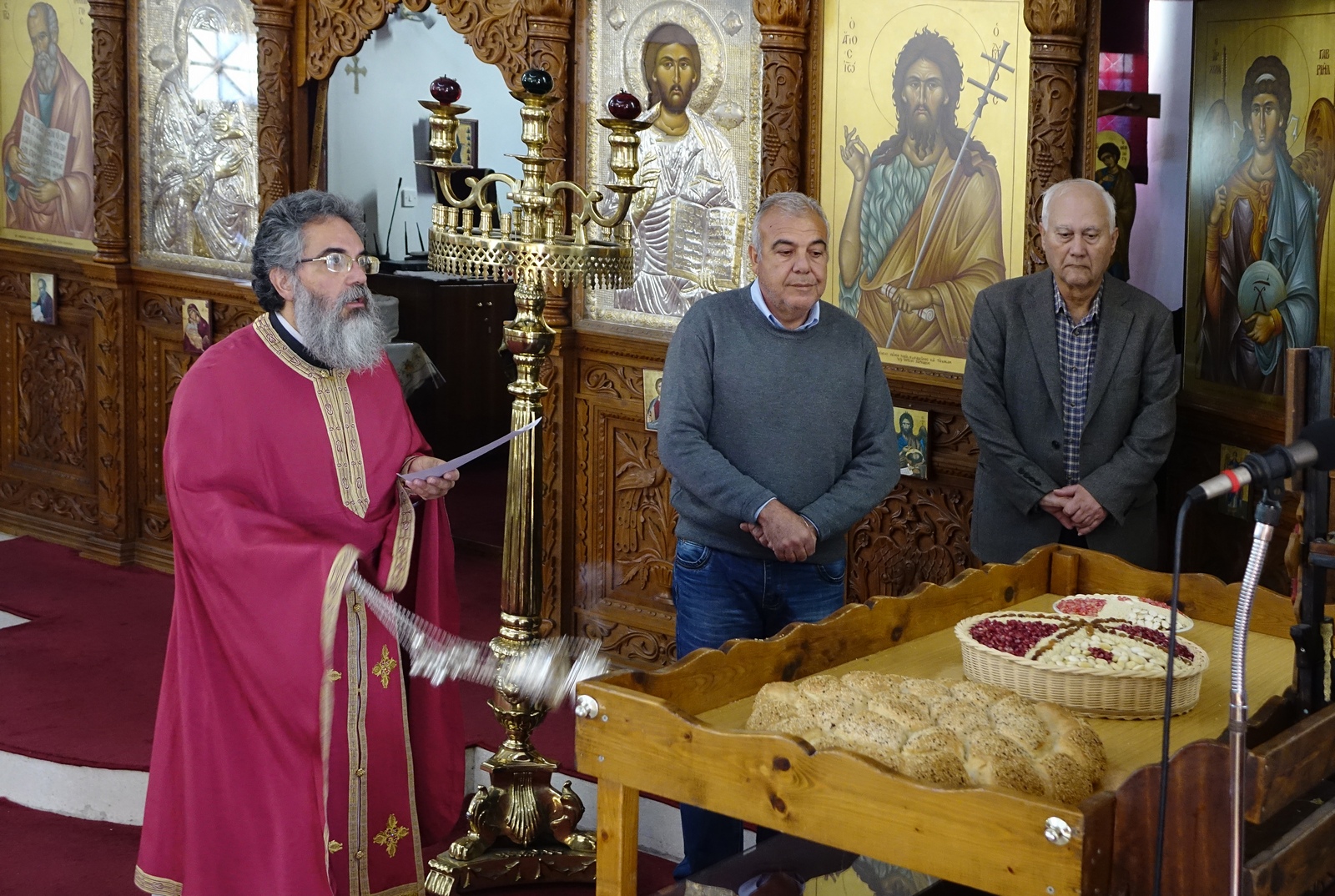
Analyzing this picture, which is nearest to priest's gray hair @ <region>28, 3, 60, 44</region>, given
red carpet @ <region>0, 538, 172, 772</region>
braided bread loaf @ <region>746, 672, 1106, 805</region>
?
red carpet @ <region>0, 538, 172, 772</region>

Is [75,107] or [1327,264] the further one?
[75,107]

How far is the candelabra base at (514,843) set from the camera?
4.02 meters

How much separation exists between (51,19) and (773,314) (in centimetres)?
536

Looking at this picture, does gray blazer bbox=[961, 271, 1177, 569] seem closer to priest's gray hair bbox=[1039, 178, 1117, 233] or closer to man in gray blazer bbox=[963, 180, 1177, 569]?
man in gray blazer bbox=[963, 180, 1177, 569]

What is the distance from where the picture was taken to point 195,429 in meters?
3.38

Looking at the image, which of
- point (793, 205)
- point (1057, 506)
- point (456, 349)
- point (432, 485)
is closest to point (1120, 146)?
point (1057, 506)

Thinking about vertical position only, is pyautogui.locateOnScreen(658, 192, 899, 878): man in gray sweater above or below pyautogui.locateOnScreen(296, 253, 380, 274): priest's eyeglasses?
below

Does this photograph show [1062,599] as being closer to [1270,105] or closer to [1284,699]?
[1284,699]

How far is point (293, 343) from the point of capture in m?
3.57

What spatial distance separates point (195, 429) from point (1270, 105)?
324 cm

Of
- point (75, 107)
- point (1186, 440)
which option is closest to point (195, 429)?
point (1186, 440)

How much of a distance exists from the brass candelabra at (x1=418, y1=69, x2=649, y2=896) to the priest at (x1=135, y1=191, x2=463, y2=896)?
23 cm

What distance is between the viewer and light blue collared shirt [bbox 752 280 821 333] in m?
3.69

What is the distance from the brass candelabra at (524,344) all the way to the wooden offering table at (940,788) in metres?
1.15
